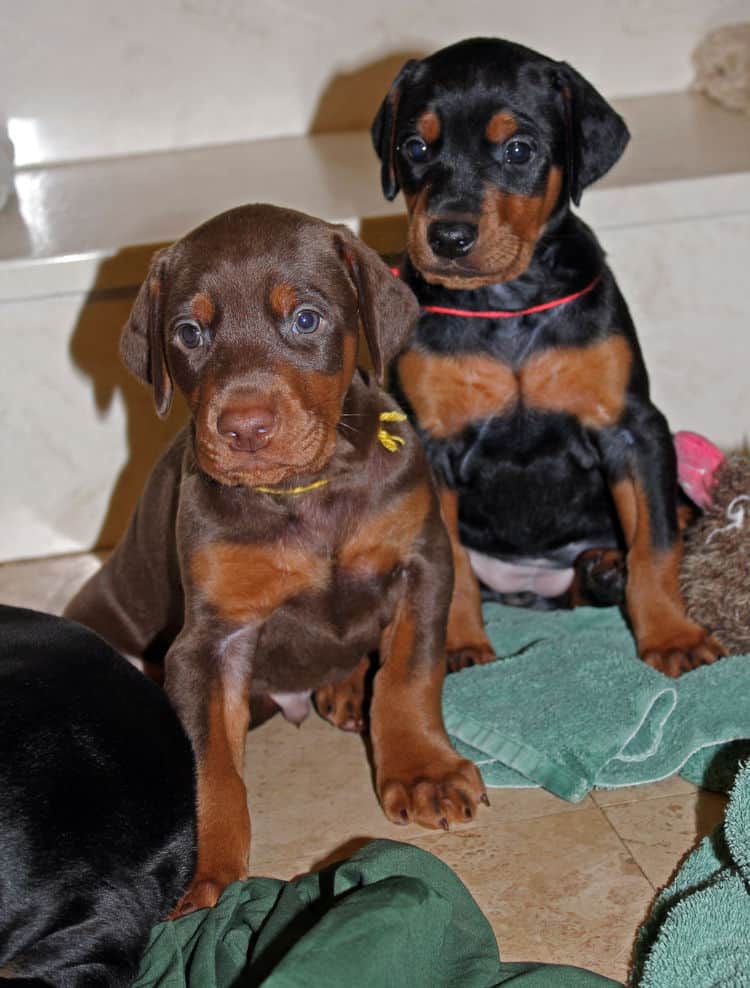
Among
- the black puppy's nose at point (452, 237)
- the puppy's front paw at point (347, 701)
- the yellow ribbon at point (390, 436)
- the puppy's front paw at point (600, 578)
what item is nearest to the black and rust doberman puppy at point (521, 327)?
the black puppy's nose at point (452, 237)

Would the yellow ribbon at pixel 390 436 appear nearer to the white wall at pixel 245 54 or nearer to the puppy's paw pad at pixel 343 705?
the puppy's paw pad at pixel 343 705

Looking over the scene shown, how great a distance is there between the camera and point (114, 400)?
509cm

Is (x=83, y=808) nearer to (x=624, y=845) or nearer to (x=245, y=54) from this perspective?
(x=624, y=845)

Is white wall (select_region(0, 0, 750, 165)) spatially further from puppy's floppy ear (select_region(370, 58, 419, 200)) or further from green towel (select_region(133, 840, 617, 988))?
green towel (select_region(133, 840, 617, 988))

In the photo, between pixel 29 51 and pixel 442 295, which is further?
pixel 29 51

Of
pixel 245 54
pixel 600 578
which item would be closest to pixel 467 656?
pixel 600 578

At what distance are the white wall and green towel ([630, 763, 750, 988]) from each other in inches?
171

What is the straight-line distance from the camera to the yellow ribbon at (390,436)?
343cm

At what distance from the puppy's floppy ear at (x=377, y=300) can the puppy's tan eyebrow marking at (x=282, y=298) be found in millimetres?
259

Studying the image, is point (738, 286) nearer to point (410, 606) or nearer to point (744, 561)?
point (744, 561)

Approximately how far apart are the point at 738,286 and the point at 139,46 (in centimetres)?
292

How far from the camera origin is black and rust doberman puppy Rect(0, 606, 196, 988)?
8.55ft

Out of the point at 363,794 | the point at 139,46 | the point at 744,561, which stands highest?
the point at 139,46

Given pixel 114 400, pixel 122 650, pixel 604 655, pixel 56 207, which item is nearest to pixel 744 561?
pixel 604 655
